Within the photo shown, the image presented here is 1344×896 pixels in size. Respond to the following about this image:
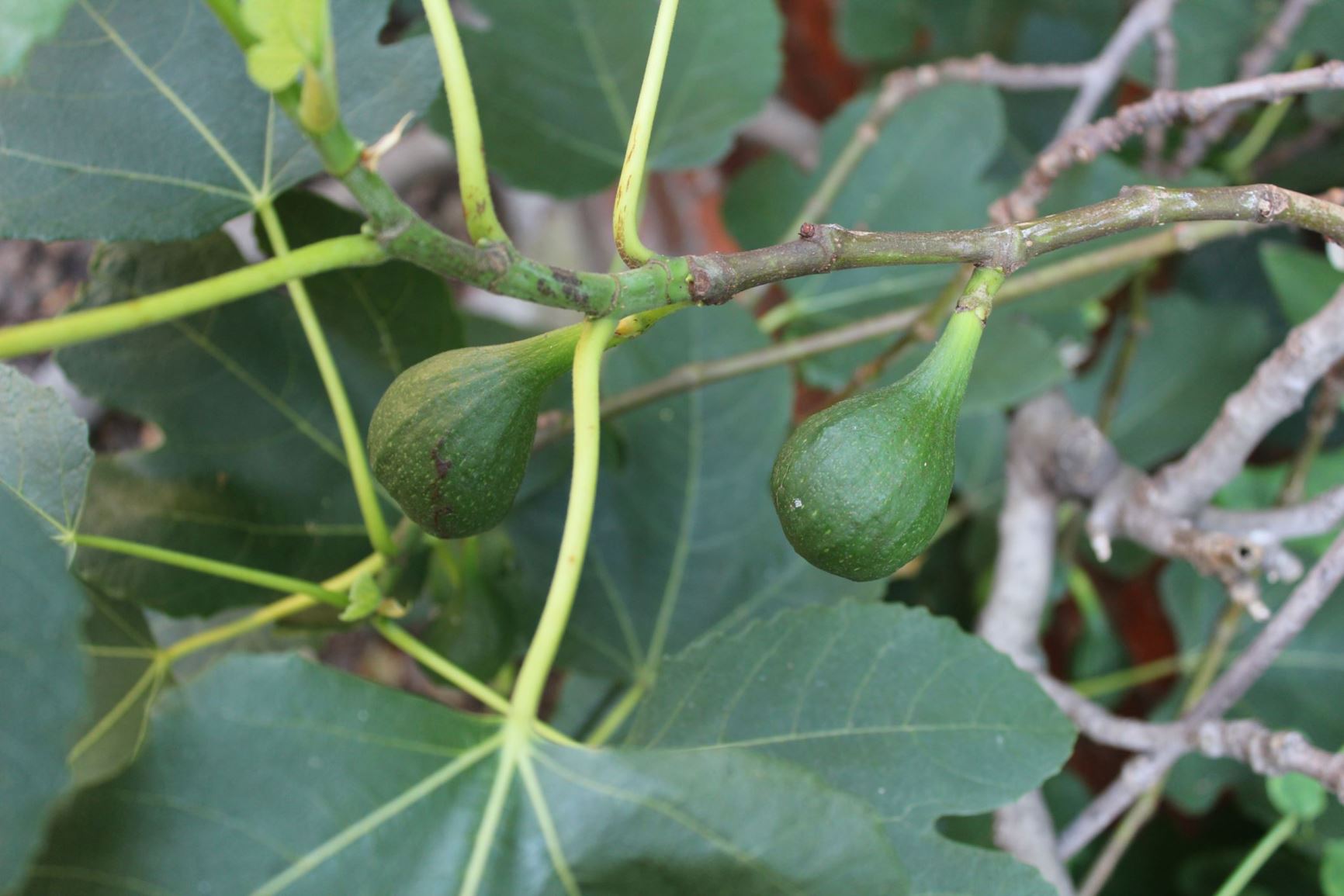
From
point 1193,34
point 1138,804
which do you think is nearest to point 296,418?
point 1138,804

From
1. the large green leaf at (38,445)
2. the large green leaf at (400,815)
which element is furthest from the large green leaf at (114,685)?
the large green leaf at (400,815)

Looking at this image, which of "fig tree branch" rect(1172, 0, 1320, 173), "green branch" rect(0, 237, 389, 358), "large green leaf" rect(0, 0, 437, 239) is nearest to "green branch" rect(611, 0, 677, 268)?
"green branch" rect(0, 237, 389, 358)

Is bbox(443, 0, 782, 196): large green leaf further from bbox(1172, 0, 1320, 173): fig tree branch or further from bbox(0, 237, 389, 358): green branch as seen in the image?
bbox(0, 237, 389, 358): green branch

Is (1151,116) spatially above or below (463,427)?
above

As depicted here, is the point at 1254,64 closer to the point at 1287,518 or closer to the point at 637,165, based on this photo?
the point at 1287,518

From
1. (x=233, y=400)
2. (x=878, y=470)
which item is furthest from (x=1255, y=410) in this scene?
(x=233, y=400)

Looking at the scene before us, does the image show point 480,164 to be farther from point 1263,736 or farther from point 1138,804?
point 1138,804
